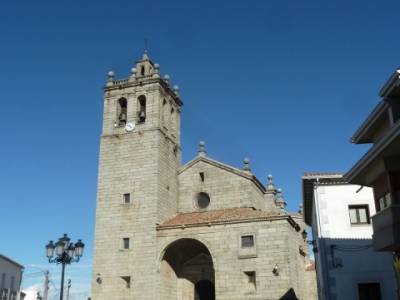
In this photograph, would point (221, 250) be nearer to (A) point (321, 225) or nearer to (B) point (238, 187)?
(B) point (238, 187)

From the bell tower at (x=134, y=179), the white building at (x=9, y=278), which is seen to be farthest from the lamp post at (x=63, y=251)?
the white building at (x=9, y=278)

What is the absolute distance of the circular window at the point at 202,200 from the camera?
95.3 feet

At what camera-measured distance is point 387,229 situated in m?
12.2

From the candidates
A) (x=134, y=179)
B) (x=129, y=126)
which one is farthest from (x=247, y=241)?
(x=129, y=126)

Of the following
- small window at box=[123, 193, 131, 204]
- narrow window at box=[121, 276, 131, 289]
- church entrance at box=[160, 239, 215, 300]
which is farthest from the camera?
small window at box=[123, 193, 131, 204]

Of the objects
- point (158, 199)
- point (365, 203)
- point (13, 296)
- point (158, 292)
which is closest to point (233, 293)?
point (158, 292)

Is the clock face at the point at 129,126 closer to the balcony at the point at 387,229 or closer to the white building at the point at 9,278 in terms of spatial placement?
the balcony at the point at 387,229

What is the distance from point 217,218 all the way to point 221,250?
5.78ft

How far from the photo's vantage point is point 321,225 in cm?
1900

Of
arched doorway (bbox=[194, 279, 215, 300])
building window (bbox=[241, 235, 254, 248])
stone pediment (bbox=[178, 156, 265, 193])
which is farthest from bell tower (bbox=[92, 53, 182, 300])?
building window (bbox=[241, 235, 254, 248])

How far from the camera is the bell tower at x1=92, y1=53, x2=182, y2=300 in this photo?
25359 millimetres

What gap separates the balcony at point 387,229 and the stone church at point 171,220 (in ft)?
35.5

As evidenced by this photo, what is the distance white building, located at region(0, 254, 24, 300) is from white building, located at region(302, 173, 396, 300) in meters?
31.0

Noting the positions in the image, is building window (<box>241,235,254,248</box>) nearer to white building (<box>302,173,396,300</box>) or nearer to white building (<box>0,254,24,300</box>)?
white building (<box>302,173,396,300</box>)
